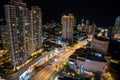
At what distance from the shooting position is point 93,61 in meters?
29.5

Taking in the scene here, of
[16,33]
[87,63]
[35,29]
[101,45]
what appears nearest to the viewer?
[16,33]

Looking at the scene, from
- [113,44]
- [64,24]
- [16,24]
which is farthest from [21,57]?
[113,44]

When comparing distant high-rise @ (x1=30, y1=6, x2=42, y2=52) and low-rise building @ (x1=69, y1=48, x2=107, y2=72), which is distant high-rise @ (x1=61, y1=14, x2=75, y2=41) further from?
low-rise building @ (x1=69, y1=48, x2=107, y2=72)

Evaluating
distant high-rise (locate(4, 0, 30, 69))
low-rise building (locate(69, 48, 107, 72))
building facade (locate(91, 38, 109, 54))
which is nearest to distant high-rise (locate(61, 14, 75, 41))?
building facade (locate(91, 38, 109, 54))

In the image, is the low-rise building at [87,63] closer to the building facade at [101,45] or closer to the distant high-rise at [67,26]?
the building facade at [101,45]

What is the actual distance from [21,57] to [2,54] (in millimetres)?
7926

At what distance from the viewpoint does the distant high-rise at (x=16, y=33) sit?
24141 mm

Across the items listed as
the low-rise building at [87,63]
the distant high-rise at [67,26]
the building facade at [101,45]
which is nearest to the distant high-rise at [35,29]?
the low-rise building at [87,63]

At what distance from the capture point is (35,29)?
118 ft

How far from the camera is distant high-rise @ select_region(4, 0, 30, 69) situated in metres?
24.1

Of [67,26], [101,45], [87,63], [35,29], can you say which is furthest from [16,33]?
[67,26]

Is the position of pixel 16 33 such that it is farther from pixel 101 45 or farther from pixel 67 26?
pixel 67 26

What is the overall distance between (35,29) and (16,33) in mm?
10592

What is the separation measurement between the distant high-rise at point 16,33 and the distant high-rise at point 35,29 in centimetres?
572
